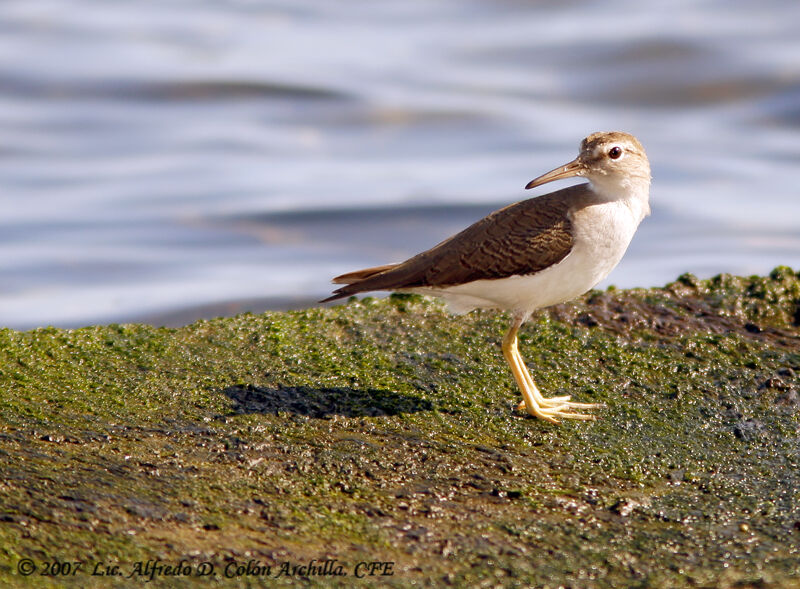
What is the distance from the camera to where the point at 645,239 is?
14234 millimetres

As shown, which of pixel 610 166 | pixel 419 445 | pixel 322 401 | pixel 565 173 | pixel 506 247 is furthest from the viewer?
pixel 565 173

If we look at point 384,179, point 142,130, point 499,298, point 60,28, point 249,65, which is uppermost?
point 60,28

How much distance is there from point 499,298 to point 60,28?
53.0ft

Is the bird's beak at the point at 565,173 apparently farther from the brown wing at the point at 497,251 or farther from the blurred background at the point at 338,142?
the blurred background at the point at 338,142

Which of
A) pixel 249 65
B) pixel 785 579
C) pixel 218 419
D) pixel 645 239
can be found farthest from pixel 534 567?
pixel 249 65

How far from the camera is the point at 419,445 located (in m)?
5.33

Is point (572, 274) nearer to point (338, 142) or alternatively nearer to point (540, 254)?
point (540, 254)

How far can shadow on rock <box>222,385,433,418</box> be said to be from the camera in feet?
18.7

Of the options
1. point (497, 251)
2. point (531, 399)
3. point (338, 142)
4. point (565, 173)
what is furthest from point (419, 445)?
point (338, 142)

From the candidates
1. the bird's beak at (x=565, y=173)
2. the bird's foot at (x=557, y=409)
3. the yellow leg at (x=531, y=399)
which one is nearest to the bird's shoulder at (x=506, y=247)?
the bird's beak at (x=565, y=173)

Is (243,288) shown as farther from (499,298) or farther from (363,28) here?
(363,28)

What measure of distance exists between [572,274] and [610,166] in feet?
2.74

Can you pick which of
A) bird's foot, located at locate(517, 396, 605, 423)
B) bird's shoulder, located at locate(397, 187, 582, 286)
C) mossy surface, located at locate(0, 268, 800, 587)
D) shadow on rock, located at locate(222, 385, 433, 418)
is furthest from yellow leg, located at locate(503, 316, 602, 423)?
shadow on rock, located at locate(222, 385, 433, 418)

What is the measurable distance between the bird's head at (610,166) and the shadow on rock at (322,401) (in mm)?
1686
